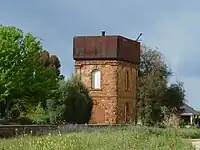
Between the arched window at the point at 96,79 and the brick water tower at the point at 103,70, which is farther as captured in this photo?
the arched window at the point at 96,79

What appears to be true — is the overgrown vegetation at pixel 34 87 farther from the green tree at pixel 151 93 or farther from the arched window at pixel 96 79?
the green tree at pixel 151 93

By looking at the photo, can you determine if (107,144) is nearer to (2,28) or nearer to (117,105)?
(2,28)

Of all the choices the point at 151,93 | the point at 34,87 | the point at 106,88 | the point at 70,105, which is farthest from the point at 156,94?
the point at 34,87

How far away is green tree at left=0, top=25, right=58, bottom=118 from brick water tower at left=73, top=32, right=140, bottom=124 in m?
10.2

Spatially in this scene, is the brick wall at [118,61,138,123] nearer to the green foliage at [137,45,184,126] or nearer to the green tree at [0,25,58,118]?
the green foliage at [137,45,184,126]

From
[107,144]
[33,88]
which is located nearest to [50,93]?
[33,88]

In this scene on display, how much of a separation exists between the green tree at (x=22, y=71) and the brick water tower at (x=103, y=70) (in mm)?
10194

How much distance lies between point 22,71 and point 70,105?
187 inches

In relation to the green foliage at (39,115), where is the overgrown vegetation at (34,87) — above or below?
above

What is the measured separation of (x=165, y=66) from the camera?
66.6 metres

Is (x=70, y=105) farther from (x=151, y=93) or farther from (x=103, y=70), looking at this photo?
(x=151, y=93)

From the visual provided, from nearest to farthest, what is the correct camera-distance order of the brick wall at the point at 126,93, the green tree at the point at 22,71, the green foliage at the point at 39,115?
the green tree at the point at 22,71 → the green foliage at the point at 39,115 → the brick wall at the point at 126,93

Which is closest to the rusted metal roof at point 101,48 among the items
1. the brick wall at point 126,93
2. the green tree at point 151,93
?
the brick wall at point 126,93

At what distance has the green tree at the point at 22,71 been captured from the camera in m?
46.7
